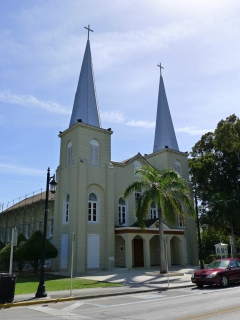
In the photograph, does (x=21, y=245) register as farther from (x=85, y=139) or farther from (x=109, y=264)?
(x=85, y=139)

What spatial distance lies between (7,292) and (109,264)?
57.1 ft

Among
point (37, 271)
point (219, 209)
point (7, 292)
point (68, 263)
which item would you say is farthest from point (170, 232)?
point (7, 292)

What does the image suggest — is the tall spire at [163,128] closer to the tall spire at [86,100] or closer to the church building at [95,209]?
the church building at [95,209]

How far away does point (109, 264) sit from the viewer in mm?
29031

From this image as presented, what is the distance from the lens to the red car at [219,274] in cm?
1640

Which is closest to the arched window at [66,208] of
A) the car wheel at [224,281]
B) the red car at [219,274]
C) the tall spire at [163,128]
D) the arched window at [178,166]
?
the tall spire at [163,128]

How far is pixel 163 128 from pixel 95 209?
14.9 metres

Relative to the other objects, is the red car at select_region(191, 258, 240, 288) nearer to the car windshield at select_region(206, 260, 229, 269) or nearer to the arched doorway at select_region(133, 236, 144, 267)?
the car windshield at select_region(206, 260, 229, 269)

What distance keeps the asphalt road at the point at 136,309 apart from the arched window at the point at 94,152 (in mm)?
18352

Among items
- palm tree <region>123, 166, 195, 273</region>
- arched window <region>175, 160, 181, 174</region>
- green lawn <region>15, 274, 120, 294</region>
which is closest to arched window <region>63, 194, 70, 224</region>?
palm tree <region>123, 166, 195, 273</region>

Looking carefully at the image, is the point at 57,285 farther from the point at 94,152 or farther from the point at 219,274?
the point at 94,152

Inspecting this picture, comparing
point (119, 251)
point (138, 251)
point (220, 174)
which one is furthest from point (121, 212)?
point (220, 174)

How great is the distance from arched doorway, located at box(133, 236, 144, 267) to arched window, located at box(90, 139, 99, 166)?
836cm

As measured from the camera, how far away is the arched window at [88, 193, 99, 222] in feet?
97.1
